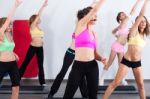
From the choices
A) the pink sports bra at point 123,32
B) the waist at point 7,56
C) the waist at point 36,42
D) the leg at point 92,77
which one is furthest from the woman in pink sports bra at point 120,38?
the waist at point 7,56

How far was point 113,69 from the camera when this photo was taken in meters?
7.05

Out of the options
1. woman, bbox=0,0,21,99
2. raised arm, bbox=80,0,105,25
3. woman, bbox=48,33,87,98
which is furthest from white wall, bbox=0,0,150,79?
raised arm, bbox=80,0,105,25

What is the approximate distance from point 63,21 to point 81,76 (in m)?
3.24

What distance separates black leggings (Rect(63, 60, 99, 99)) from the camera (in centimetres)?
386

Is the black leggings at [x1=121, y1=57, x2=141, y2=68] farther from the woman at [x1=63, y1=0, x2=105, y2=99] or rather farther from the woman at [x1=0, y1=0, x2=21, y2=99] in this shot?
the woman at [x1=0, y1=0, x2=21, y2=99]

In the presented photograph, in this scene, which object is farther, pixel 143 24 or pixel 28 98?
pixel 28 98

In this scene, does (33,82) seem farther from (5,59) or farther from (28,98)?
(5,59)

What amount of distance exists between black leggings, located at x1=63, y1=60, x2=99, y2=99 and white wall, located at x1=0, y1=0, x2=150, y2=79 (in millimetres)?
3039

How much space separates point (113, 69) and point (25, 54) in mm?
1861

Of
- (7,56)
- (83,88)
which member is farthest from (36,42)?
(7,56)

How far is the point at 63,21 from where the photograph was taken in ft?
22.9

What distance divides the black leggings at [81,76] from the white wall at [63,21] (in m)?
3.04

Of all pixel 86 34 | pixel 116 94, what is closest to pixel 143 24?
pixel 86 34

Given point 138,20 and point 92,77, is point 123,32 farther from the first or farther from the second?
point 92,77
